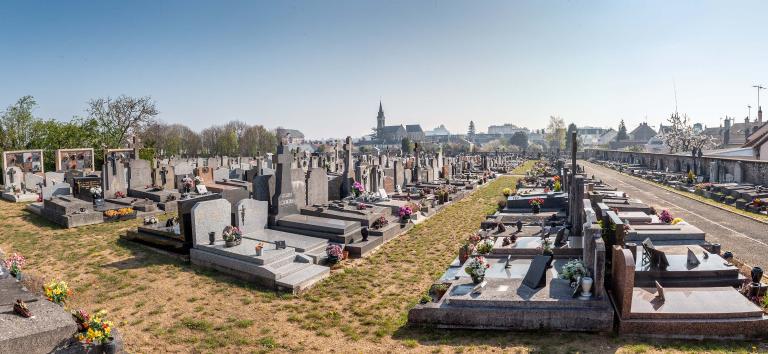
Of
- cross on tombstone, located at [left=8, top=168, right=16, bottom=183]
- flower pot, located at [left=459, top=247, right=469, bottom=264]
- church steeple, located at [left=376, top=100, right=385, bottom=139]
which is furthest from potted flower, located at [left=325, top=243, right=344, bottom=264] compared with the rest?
church steeple, located at [left=376, top=100, right=385, bottom=139]

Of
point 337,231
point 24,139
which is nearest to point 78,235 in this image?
point 337,231

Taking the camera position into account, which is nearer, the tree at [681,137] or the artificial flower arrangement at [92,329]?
the artificial flower arrangement at [92,329]

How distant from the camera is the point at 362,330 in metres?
7.85

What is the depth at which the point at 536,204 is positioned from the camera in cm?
1722

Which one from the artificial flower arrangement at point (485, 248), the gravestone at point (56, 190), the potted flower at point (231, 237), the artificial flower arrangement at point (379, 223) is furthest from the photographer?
the gravestone at point (56, 190)

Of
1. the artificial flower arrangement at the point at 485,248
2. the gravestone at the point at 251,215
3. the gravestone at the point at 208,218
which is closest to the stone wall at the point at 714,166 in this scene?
the artificial flower arrangement at the point at 485,248

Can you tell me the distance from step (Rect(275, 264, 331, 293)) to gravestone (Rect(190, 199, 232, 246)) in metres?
3.29

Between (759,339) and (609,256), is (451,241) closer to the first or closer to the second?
(609,256)

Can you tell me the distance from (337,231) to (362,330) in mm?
5739

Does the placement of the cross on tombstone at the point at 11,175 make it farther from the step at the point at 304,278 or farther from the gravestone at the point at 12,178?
the step at the point at 304,278

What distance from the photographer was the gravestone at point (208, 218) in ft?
39.0

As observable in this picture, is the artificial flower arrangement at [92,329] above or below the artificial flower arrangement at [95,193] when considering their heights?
below

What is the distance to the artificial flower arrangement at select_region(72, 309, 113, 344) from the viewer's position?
5.93 m

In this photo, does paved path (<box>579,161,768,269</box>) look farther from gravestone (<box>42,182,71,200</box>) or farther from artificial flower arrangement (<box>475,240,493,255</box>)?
gravestone (<box>42,182,71,200</box>)
